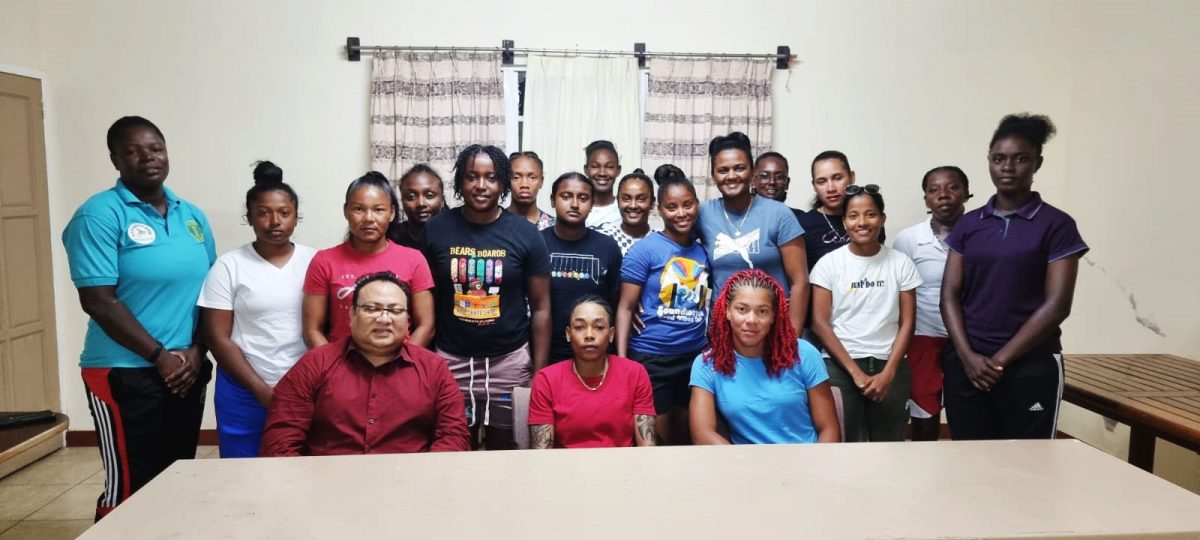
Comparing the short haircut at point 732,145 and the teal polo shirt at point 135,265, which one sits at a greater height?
the short haircut at point 732,145

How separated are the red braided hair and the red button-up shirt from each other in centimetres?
85

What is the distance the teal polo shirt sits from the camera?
2.43 m

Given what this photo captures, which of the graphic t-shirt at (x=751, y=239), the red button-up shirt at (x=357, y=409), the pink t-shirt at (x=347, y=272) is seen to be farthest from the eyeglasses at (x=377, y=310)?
the graphic t-shirt at (x=751, y=239)

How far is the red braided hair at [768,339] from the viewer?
239cm

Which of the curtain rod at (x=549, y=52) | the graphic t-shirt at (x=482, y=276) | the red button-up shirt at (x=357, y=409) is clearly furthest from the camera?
the curtain rod at (x=549, y=52)

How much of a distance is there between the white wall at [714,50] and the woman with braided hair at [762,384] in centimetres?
219

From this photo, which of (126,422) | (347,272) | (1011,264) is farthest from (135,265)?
(1011,264)

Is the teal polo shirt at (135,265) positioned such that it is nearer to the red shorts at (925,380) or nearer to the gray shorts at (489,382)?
the gray shorts at (489,382)

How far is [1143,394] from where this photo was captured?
2744 millimetres

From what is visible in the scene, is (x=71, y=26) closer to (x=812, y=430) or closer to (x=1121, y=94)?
(x=812, y=430)

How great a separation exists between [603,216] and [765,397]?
4.47 feet

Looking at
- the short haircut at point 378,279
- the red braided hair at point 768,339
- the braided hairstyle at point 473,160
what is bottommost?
the red braided hair at point 768,339

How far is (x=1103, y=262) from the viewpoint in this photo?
4.28 m

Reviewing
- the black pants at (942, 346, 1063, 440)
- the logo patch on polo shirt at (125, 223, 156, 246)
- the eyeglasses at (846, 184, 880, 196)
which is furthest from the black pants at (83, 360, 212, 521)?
the black pants at (942, 346, 1063, 440)
